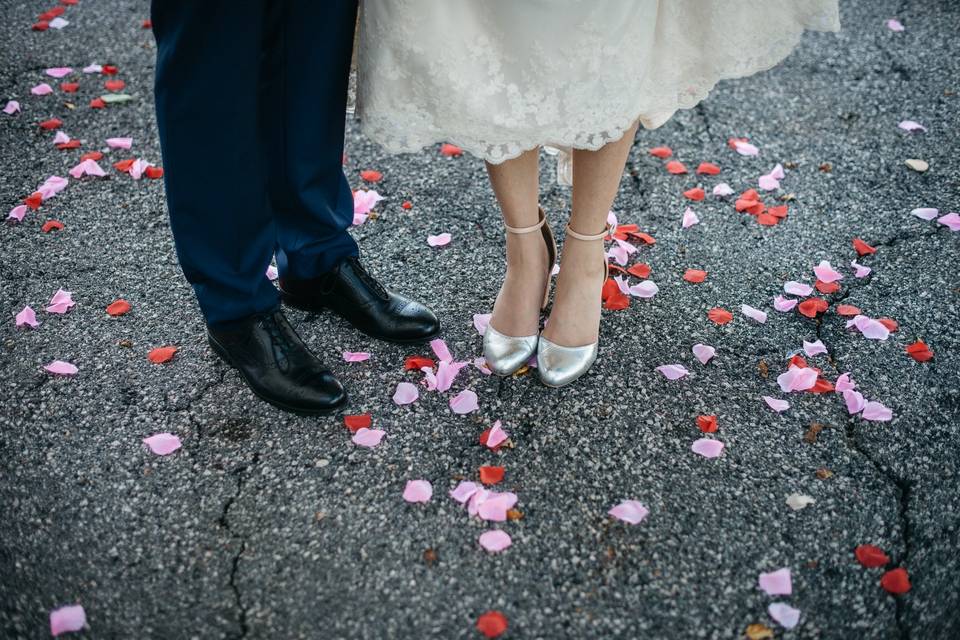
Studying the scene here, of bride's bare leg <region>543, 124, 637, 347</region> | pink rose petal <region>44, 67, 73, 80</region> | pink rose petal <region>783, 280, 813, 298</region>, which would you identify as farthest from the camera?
pink rose petal <region>44, 67, 73, 80</region>

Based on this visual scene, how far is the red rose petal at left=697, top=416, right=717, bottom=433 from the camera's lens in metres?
1.75

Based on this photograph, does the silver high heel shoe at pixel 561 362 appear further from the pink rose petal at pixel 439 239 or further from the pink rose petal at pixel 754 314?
the pink rose petal at pixel 439 239

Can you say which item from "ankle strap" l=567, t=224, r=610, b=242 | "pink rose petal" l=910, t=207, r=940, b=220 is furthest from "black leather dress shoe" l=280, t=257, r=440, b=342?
"pink rose petal" l=910, t=207, r=940, b=220

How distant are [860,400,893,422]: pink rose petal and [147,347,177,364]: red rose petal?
5.61 feet

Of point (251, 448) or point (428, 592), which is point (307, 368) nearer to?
point (251, 448)

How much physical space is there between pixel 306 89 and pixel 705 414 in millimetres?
1165

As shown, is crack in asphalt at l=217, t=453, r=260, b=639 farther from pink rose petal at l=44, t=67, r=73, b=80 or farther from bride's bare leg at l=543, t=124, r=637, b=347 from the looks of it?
pink rose petal at l=44, t=67, r=73, b=80

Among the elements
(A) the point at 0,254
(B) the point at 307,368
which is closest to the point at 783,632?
(B) the point at 307,368

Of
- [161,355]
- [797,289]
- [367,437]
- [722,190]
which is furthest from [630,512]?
[722,190]

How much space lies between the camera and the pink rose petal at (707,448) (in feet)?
5.58

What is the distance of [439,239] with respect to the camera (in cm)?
236

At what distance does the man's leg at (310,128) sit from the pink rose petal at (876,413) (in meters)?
1.33

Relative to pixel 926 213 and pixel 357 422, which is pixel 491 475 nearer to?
pixel 357 422

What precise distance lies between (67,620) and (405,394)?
82 cm
